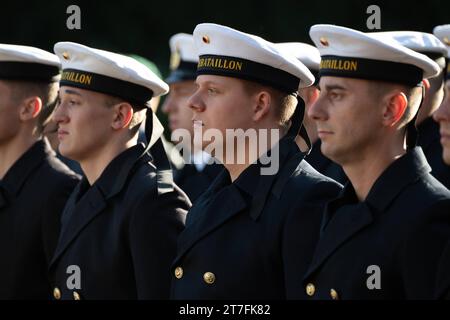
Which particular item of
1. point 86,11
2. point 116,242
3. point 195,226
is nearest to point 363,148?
point 195,226

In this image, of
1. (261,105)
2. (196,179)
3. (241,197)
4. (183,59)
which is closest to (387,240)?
(241,197)

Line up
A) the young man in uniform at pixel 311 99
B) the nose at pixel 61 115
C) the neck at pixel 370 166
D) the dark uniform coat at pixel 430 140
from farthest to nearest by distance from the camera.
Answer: the young man in uniform at pixel 311 99 → the dark uniform coat at pixel 430 140 → the nose at pixel 61 115 → the neck at pixel 370 166

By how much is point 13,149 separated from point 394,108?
2808 mm

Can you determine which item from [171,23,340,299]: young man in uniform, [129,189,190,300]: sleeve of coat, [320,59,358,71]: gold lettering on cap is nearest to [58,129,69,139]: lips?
[129,189,190,300]: sleeve of coat

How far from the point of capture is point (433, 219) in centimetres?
525

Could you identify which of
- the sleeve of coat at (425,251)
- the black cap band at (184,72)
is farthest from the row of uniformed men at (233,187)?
the black cap band at (184,72)

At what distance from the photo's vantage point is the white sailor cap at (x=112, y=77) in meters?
6.93

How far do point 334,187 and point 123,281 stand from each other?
3.93 feet

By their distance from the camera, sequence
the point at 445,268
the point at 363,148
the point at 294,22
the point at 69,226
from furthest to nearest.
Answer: the point at 294,22 → the point at 69,226 → the point at 363,148 → the point at 445,268

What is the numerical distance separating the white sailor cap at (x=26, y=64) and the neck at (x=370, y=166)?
2.64 metres

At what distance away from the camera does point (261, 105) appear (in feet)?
20.4

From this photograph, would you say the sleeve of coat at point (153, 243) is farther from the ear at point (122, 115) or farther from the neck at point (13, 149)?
the neck at point (13, 149)
